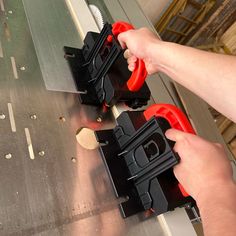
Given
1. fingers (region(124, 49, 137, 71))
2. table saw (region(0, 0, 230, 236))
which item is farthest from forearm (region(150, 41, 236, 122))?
table saw (region(0, 0, 230, 236))

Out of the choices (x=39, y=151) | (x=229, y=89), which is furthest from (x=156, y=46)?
(x=39, y=151)

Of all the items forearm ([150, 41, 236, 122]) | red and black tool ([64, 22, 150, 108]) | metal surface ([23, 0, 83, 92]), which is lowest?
metal surface ([23, 0, 83, 92])

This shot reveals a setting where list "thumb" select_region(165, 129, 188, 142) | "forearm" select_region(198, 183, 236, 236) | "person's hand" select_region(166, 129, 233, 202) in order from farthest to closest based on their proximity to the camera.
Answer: "thumb" select_region(165, 129, 188, 142), "person's hand" select_region(166, 129, 233, 202), "forearm" select_region(198, 183, 236, 236)

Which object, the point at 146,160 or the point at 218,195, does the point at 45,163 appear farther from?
the point at 218,195

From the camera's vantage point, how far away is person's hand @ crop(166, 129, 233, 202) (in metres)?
0.57

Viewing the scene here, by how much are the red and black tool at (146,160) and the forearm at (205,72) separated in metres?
0.10

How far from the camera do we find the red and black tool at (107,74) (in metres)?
0.85

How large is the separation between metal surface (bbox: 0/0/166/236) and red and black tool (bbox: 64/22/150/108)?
5cm

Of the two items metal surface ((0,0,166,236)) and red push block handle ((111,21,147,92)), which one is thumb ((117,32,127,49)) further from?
metal surface ((0,0,166,236))

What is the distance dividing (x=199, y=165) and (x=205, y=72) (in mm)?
200

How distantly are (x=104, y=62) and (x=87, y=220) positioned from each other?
1.48 ft

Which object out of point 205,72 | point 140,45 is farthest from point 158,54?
point 205,72

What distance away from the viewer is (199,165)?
62cm

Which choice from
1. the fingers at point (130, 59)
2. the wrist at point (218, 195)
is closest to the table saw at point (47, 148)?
the fingers at point (130, 59)
